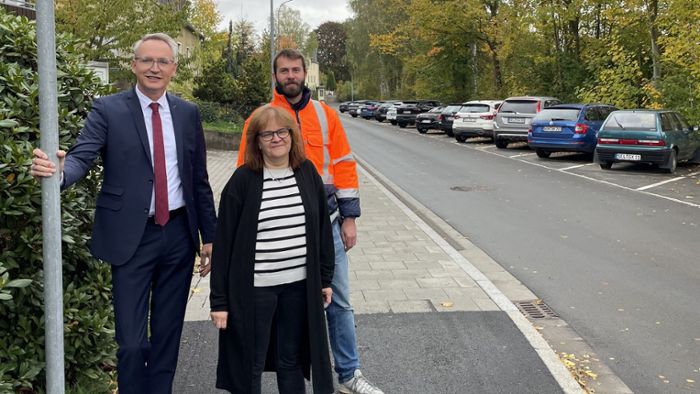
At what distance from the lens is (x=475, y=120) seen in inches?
1126

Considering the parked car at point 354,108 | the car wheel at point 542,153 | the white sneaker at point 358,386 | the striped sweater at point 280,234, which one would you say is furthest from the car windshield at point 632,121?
the parked car at point 354,108

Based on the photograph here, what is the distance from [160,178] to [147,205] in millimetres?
148

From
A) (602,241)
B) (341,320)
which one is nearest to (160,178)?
(341,320)

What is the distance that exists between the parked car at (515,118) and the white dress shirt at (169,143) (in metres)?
22.4

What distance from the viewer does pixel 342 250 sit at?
13.4ft

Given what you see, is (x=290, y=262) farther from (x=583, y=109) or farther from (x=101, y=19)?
(x=583, y=109)

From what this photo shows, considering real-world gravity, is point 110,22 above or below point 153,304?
above

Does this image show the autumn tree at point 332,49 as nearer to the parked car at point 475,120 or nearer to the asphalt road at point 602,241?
the parked car at point 475,120

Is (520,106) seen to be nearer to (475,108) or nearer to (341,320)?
(475,108)

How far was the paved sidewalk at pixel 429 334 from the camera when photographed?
4.44 meters

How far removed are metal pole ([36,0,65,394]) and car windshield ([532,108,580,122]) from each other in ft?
66.4

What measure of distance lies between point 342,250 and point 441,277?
3.14 metres

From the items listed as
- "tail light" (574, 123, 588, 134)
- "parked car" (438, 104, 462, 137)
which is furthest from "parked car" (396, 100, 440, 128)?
"tail light" (574, 123, 588, 134)

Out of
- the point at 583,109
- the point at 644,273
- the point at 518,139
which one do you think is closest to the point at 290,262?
the point at 644,273
